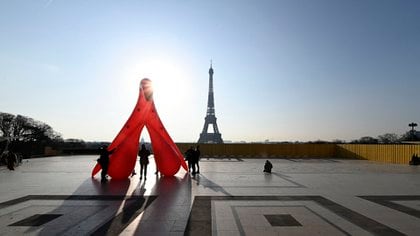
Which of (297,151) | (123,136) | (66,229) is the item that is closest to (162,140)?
(123,136)

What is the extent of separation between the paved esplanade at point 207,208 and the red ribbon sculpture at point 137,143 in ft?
3.53

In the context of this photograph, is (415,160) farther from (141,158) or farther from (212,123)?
(212,123)

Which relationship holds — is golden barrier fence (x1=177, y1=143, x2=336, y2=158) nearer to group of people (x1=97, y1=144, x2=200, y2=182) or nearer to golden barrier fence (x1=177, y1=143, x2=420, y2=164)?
golden barrier fence (x1=177, y1=143, x2=420, y2=164)

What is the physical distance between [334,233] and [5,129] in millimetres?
52156

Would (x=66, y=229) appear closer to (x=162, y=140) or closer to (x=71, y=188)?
(x=71, y=188)

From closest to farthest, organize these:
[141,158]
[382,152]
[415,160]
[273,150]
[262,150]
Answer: [141,158]
[415,160]
[382,152]
[262,150]
[273,150]

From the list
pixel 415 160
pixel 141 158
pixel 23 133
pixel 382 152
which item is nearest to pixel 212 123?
pixel 23 133

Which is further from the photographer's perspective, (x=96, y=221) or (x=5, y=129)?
(x=5, y=129)

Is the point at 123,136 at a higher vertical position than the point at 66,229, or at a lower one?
higher

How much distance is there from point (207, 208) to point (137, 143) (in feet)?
22.8

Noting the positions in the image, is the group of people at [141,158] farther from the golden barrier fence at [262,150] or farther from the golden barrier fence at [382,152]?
the golden barrier fence at [382,152]

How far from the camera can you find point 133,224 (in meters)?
6.76

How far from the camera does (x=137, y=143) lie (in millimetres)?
14414

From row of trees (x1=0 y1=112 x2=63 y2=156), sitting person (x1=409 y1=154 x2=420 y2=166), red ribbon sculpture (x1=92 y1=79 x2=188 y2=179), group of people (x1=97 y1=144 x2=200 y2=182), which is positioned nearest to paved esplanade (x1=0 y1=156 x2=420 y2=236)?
group of people (x1=97 y1=144 x2=200 y2=182)
